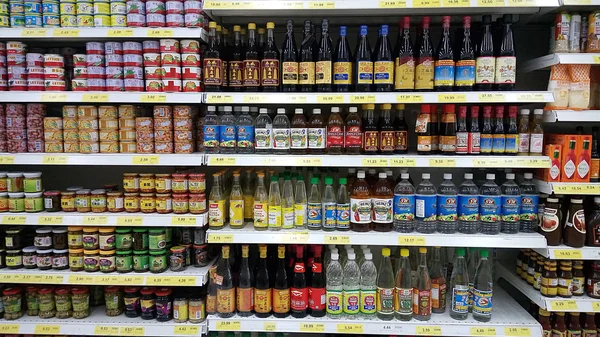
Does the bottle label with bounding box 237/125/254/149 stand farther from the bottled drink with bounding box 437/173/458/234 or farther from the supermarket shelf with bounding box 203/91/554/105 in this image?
the bottled drink with bounding box 437/173/458/234

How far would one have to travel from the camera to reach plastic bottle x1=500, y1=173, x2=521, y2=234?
7.54ft

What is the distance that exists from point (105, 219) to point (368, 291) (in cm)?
158

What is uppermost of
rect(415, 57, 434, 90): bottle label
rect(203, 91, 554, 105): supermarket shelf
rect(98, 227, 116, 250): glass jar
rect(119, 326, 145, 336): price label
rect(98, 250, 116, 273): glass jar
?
rect(415, 57, 434, 90): bottle label

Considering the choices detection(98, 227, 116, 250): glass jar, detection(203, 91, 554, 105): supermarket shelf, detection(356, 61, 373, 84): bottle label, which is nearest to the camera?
detection(203, 91, 554, 105): supermarket shelf

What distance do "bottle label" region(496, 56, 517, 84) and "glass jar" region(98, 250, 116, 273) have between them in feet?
8.04

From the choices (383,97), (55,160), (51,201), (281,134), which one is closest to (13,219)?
(51,201)

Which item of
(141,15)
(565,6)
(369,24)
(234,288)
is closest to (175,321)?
(234,288)

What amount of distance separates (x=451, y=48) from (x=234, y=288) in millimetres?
1889

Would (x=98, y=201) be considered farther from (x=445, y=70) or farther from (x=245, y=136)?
(x=445, y=70)

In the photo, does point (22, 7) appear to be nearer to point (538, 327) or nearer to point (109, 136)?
point (109, 136)

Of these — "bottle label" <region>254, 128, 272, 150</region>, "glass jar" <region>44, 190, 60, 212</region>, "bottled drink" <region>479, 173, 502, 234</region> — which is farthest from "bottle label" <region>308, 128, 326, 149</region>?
"glass jar" <region>44, 190, 60, 212</region>

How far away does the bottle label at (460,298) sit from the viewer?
Result: 2275 mm

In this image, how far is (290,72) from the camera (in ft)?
7.55

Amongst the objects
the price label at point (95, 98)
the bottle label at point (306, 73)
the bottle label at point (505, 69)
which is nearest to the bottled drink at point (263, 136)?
the bottle label at point (306, 73)
